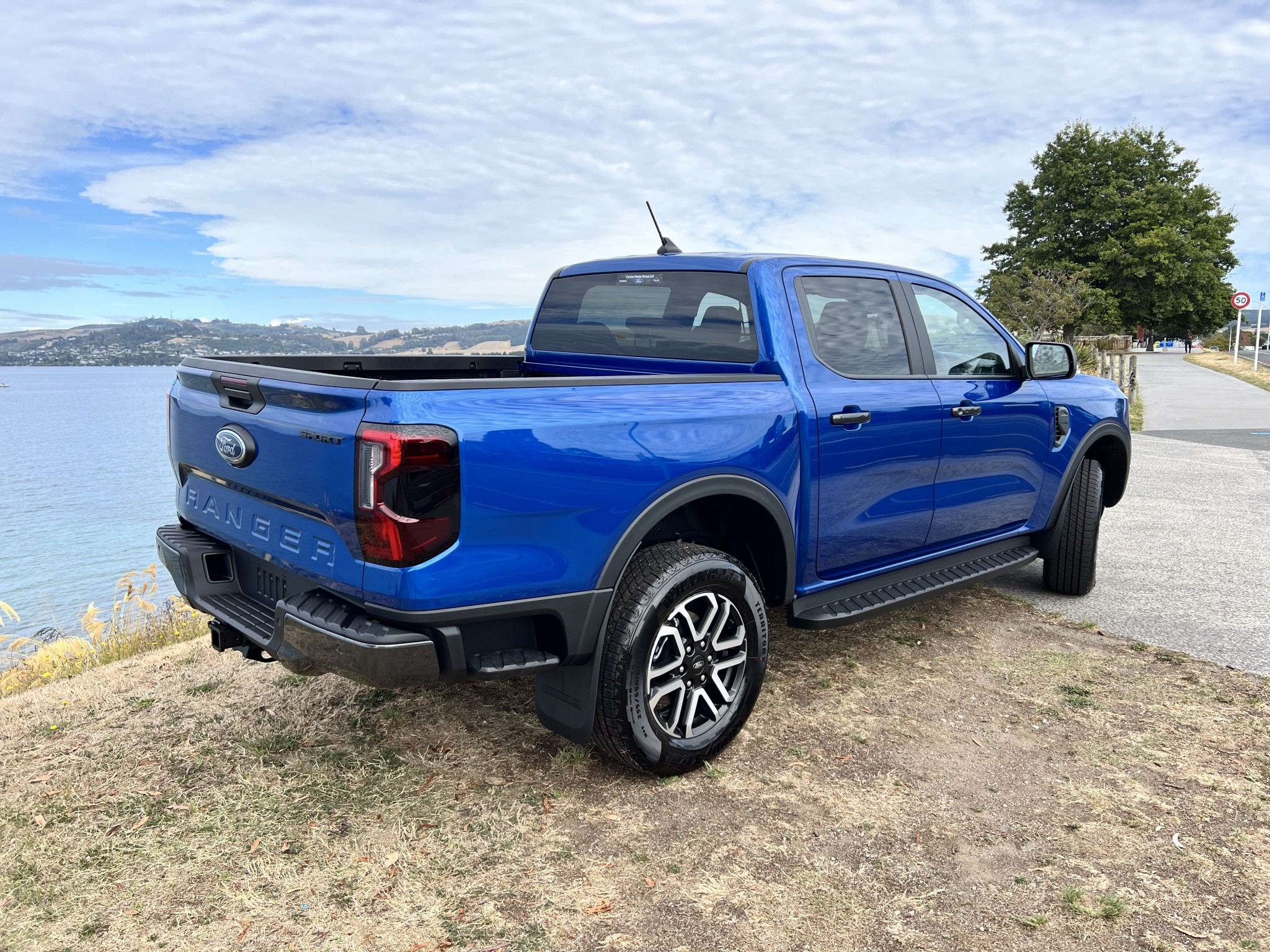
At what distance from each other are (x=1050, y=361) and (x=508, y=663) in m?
3.57

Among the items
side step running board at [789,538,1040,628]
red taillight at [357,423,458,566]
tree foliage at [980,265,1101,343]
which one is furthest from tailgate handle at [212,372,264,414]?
tree foliage at [980,265,1101,343]

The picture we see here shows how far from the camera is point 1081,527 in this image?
5461 millimetres

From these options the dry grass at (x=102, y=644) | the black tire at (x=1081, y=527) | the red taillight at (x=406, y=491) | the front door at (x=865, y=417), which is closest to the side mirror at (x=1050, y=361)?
the black tire at (x=1081, y=527)

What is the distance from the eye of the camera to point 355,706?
396cm

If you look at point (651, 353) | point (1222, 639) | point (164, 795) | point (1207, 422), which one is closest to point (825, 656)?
point (651, 353)

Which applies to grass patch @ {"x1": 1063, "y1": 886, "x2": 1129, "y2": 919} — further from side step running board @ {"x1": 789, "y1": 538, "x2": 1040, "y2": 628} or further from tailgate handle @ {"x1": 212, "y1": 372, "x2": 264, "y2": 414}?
tailgate handle @ {"x1": 212, "y1": 372, "x2": 264, "y2": 414}

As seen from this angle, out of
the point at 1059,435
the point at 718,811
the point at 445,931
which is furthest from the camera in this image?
the point at 1059,435

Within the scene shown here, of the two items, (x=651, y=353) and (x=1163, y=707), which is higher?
(x=651, y=353)

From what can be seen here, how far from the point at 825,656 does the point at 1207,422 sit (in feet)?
48.3

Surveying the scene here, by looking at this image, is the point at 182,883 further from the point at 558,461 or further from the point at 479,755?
the point at 558,461

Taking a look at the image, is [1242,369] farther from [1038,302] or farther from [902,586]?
[902,586]

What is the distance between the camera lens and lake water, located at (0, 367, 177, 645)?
14984 millimetres

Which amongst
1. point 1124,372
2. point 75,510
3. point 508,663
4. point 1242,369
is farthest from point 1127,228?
point 508,663

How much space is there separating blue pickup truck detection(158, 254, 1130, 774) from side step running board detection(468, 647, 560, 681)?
11 mm
